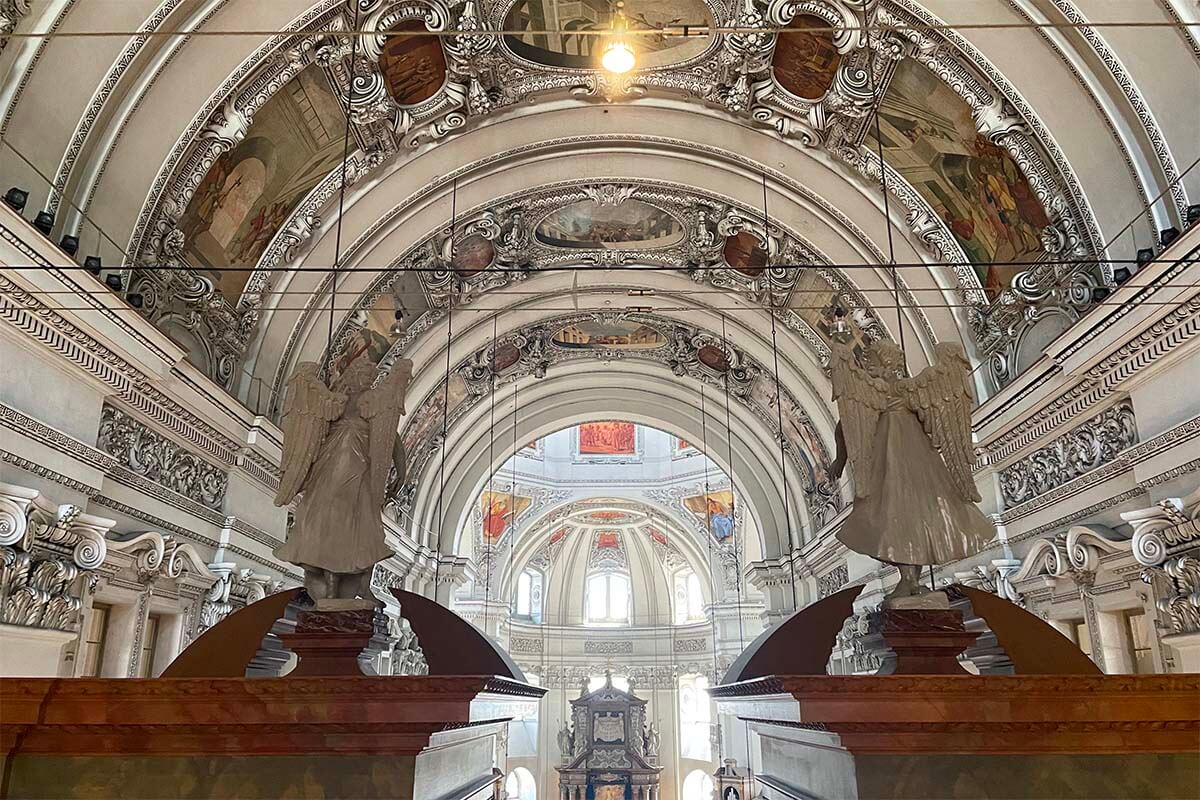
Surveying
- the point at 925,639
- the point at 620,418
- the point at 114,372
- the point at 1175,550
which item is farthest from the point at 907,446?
the point at 620,418

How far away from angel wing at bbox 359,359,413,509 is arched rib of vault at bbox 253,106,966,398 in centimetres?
545

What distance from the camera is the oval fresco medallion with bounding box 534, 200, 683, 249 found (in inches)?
486

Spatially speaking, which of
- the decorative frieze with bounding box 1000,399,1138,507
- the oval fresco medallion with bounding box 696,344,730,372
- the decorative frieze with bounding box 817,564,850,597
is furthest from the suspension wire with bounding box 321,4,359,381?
the decorative frieze with bounding box 817,564,850,597

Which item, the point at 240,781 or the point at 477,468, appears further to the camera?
the point at 477,468

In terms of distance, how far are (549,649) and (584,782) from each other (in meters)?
6.63

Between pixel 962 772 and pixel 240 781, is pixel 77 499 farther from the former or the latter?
pixel 962 772

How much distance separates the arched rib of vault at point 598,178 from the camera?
1024 centimetres

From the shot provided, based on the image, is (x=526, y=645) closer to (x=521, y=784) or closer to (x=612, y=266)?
(x=521, y=784)

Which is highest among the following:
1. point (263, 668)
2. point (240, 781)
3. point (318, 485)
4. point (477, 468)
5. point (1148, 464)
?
point (477, 468)

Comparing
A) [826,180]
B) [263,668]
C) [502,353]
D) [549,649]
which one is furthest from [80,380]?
[549,649]

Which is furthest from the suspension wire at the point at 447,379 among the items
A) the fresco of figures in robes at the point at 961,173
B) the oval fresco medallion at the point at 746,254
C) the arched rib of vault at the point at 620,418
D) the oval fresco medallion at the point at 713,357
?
the fresco of figures in robes at the point at 961,173

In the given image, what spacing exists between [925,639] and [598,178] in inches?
337

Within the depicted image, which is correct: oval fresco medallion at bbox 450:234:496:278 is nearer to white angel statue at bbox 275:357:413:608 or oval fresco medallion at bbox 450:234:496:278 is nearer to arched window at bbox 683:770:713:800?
white angel statue at bbox 275:357:413:608

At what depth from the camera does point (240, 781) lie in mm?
3471
